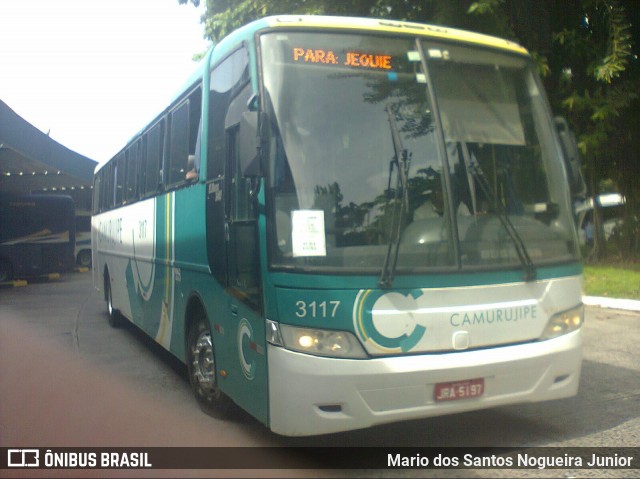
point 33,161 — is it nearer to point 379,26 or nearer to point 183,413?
point 183,413

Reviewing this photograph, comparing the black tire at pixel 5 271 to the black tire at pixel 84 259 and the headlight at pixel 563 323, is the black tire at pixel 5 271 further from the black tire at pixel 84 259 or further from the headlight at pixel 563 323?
the headlight at pixel 563 323

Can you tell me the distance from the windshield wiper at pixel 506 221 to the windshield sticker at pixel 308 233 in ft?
3.89

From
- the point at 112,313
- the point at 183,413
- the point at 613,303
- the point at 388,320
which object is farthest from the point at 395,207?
the point at 613,303

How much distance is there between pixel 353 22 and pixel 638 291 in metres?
9.96

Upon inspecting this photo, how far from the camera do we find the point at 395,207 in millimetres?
4688

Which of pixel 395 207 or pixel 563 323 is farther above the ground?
pixel 395 207

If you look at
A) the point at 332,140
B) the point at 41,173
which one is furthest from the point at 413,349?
the point at 41,173

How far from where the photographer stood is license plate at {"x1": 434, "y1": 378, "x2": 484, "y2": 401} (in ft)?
15.2

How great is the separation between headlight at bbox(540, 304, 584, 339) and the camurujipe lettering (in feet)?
0.57

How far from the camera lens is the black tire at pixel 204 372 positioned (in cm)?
603

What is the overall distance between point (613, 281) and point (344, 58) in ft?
35.8

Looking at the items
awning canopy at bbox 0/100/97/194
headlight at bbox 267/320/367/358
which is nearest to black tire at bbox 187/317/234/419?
headlight at bbox 267/320/367/358

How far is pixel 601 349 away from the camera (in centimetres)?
893

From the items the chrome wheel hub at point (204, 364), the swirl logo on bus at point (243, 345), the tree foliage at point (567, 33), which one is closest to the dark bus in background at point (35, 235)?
the tree foliage at point (567, 33)
